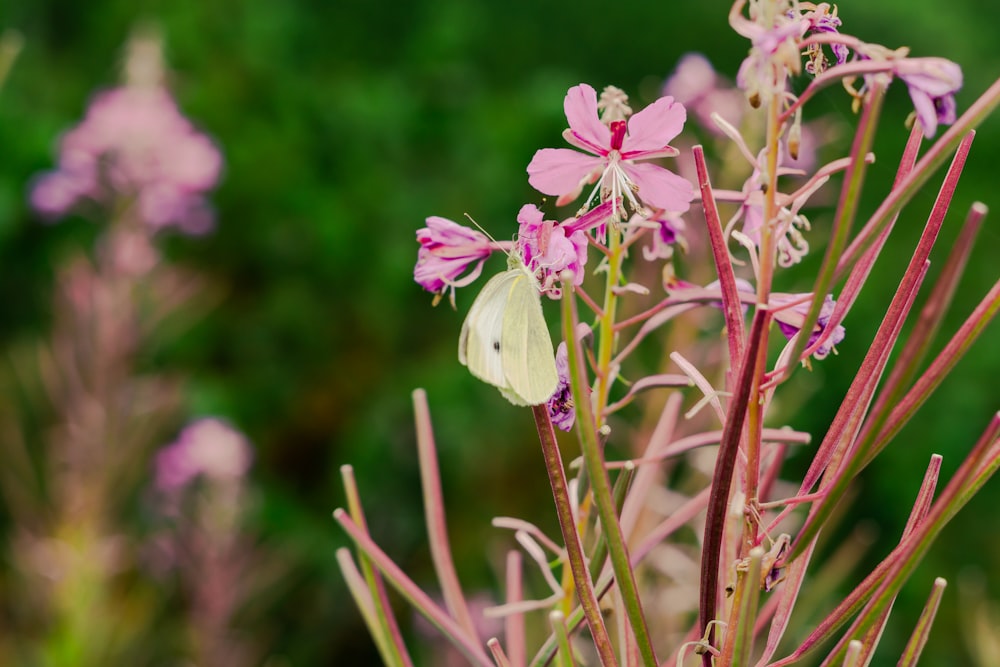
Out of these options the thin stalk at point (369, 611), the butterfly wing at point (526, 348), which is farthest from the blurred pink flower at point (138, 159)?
the butterfly wing at point (526, 348)

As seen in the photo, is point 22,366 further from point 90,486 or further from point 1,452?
point 90,486

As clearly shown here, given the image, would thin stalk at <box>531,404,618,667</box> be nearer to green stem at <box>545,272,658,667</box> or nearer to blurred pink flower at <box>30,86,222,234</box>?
green stem at <box>545,272,658,667</box>

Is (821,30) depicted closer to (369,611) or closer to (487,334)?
(487,334)

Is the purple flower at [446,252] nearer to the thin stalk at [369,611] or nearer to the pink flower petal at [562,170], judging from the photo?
the pink flower petal at [562,170]

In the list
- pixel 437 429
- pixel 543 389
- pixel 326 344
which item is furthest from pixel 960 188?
pixel 543 389

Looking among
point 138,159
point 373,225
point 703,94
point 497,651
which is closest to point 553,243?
point 497,651
